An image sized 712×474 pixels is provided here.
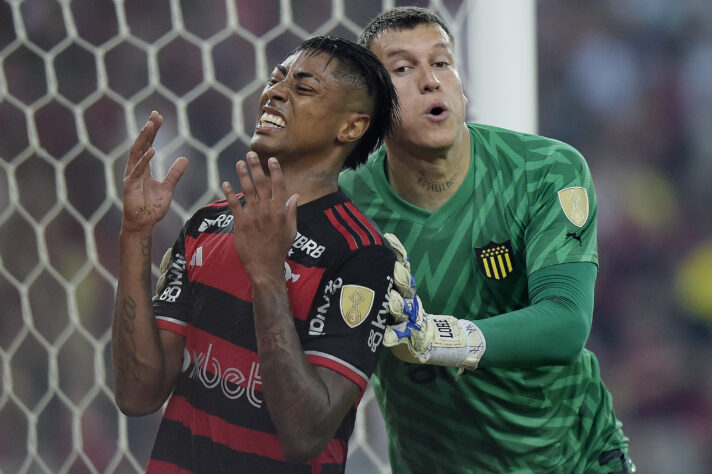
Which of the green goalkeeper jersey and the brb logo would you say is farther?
the green goalkeeper jersey

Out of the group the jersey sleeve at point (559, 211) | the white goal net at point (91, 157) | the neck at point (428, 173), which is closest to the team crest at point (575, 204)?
the jersey sleeve at point (559, 211)

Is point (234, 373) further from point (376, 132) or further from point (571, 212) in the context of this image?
point (571, 212)

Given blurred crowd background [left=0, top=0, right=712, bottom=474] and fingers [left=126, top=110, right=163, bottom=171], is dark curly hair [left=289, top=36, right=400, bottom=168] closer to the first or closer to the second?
fingers [left=126, top=110, right=163, bottom=171]

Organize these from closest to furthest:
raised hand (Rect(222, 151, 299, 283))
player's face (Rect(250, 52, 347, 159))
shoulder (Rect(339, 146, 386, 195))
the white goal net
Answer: raised hand (Rect(222, 151, 299, 283)) → player's face (Rect(250, 52, 347, 159)) → shoulder (Rect(339, 146, 386, 195)) → the white goal net

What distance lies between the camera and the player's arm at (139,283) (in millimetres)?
676

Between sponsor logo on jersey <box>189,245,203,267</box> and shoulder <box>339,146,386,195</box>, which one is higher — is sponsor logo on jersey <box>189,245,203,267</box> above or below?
below

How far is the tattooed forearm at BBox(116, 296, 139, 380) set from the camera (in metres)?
0.68

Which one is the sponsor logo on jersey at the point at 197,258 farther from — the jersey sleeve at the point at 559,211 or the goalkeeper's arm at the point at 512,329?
the jersey sleeve at the point at 559,211

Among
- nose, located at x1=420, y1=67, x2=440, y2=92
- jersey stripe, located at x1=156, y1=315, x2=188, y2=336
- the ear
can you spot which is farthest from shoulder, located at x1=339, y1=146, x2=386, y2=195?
jersey stripe, located at x1=156, y1=315, x2=188, y2=336

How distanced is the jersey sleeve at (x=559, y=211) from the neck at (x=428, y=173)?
0.08 meters

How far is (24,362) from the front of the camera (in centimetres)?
174

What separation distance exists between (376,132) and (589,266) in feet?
0.87

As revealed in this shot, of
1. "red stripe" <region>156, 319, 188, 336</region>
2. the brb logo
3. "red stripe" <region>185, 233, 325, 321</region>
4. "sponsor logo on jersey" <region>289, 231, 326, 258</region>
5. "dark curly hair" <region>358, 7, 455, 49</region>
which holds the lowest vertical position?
the brb logo

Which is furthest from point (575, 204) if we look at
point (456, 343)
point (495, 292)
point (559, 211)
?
point (456, 343)
